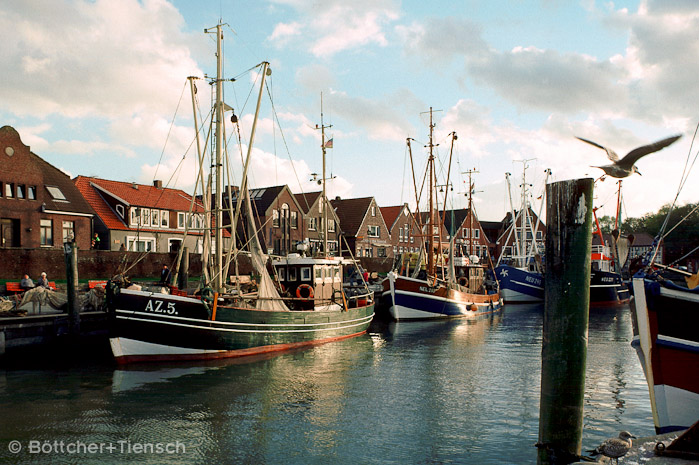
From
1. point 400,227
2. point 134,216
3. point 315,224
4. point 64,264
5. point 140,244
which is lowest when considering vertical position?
point 64,264

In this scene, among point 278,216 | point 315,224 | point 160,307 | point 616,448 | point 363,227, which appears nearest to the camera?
point 616,448

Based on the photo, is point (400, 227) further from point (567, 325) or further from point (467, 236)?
point (567, 325)

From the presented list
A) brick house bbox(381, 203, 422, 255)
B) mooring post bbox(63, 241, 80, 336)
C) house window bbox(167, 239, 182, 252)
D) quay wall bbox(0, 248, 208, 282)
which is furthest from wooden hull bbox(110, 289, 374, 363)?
brick house bbox(381, 203, 422, 255)

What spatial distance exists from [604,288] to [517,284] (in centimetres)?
764

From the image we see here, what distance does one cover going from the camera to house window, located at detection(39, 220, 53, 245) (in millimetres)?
40469

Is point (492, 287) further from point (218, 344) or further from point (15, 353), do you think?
point (15, 353)

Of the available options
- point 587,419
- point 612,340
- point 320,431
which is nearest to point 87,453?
point 320,431

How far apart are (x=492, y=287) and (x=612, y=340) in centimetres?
2684

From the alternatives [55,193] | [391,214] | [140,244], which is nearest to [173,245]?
[140,244]

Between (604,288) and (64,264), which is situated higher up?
(64,264)

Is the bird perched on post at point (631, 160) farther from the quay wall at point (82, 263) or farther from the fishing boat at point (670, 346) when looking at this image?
the quay wall at point (82, 263)

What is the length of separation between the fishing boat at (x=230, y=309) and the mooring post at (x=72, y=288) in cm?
229

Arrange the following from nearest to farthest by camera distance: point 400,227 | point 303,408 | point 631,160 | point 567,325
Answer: point 567,325 < point 631,160 < point 303,408 < point 400,227

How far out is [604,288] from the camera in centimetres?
4900
